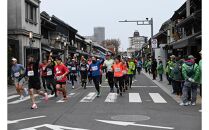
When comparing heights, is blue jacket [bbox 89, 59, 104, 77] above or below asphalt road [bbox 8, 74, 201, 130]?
above

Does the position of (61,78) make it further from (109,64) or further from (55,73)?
(109,64)

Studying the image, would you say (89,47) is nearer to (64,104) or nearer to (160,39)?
(160,39)

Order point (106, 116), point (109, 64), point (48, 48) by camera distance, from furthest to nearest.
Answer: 1. point (48, 48)
2. point (109, 64)
3. point (106, 116)

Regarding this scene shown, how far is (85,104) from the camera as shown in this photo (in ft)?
44.4

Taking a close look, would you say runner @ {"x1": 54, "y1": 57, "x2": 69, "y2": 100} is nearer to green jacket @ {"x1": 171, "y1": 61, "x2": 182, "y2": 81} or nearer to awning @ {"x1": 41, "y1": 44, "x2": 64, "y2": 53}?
green jacket @ {"x1": 171, "y1": 61, "x2": 182, "y2": 81}

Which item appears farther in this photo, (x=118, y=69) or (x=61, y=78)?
(x=118, y=69)

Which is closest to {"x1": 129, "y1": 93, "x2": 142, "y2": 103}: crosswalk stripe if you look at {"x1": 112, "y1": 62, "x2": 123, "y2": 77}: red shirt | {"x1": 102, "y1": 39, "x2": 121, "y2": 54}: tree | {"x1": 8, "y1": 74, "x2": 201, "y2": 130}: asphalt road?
{"x1": 8, "y1": 74, "x2": 201, "y2": 130}: asphalt road

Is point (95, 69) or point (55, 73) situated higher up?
point (95, 69)

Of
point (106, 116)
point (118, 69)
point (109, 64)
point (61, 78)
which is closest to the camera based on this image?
point (106, 116)

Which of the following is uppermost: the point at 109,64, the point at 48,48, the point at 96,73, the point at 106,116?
the point at 48,48

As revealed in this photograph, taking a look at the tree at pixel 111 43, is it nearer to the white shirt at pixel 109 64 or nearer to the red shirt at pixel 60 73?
the white shirt at pixel 109 64

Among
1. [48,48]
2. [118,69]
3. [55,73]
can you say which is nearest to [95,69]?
[118,69]

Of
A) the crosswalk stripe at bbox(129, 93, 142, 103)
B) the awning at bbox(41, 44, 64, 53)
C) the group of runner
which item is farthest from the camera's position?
the awning at bbox(41, 44, 64, 53)

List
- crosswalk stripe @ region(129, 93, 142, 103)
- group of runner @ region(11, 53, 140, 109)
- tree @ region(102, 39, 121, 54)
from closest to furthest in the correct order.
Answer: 1. group of runner @ region(11, 53, 140, 109)
2. crosswalk stripe @ region(129, 93, 142, 103)
3. tree @ region(102, 39, 121, 54)
